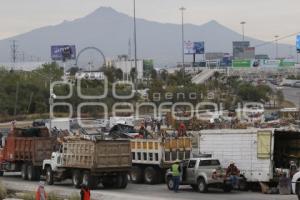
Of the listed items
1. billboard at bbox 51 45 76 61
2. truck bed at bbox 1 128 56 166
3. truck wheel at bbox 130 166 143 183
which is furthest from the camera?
billboard at bbox 51 45 76 61

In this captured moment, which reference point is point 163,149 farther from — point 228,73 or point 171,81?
point 228,73

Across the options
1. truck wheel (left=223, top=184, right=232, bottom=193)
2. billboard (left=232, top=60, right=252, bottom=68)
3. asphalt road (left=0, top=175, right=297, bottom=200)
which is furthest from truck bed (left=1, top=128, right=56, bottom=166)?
billboard (left=232, top=60, right=252, bottom=68)

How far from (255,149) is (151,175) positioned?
6034mm

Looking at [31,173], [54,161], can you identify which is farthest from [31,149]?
[54,161]

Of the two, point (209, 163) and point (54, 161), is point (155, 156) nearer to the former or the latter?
point (209, 163)

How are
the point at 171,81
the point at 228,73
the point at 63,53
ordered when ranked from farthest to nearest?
the point at 228,73
the point at 63,53
the point at 171,81

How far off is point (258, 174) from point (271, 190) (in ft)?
2.72

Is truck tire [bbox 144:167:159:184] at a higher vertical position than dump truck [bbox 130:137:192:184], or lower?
lower

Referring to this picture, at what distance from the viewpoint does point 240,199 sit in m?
24.2

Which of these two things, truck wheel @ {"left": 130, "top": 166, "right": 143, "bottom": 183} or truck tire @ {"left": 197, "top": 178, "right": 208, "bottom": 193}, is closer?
truck tire @ {"left": 197, "top": 178, "right": 208, "bottom": 193}

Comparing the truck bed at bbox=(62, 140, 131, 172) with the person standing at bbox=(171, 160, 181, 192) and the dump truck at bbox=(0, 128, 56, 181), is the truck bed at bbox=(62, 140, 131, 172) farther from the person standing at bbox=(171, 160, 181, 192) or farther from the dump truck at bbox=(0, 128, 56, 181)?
the dump truck at bbox=(0, 128, 56, 181)

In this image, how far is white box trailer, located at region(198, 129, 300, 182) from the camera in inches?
1063

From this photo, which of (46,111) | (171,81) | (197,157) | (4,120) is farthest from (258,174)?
(171,81)

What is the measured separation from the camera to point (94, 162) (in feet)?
90.9
